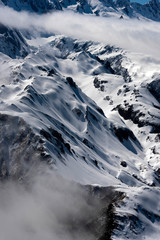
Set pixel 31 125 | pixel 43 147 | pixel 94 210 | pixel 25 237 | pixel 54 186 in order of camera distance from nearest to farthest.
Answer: pixel 25 237 < pixel 94 210 < pixel 54 186 < pixel 43 147 < pixel 31 125

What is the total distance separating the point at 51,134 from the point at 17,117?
42.3 ft

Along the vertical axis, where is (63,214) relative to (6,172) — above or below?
above

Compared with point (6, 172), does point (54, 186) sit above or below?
above

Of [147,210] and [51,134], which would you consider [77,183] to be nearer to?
[147,210]

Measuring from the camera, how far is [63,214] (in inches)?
3681

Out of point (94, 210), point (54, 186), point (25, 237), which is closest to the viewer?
point (25, 237)

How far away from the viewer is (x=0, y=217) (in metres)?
98.5

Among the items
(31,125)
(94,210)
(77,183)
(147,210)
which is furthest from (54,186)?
(31,125)

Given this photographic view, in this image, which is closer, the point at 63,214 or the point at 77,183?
the point at 63,214

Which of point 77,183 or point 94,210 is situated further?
point 77,183

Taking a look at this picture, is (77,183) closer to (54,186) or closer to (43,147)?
(54,186)

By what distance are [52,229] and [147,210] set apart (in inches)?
893

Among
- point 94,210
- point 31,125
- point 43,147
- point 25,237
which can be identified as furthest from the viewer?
point 31,125

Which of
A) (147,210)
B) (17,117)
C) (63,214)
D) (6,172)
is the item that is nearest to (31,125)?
(17,117)
